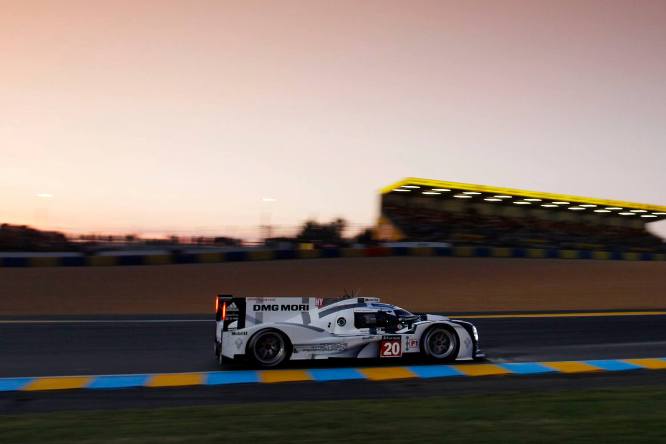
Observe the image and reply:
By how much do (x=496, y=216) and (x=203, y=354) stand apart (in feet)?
106

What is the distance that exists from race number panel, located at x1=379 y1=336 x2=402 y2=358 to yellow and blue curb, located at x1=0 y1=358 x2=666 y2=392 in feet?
0.75

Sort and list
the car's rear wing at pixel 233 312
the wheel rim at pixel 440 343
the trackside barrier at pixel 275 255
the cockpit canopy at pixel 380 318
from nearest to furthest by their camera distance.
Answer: the car's rear wing at pixel 233 312, the cockpit canopy at pixel 380 318, the wheel rim at pixel 440 343, the trackside barrier at pixel 275 255

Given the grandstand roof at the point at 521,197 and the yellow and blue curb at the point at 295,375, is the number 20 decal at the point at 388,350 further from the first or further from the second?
the grandstand roof at the point at 521,197

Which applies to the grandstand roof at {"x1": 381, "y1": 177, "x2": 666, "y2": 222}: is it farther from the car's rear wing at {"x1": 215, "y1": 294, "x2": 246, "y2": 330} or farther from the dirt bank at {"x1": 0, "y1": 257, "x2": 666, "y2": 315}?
the car's rear wing at {"x1": 215, "y1": 294, "x2": 246, "y2": 330}

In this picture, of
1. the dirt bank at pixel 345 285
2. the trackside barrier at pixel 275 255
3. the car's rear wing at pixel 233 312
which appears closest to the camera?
the car's rear wing at pixel 233 312

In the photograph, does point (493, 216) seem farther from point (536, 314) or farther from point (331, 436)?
point (331, 436)

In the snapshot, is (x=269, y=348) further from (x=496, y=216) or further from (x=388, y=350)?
(x=496, y=216)

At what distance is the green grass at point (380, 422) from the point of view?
6.33m

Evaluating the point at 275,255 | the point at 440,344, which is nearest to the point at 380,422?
the point at 440,344

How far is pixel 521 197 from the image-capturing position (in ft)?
137

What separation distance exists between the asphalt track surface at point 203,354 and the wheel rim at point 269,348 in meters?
0.54

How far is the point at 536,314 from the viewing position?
20453 mm

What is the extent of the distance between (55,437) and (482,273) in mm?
22966

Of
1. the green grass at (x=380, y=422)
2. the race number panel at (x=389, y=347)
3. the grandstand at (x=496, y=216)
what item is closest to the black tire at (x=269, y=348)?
the race number panel at (x=389, y=347)
